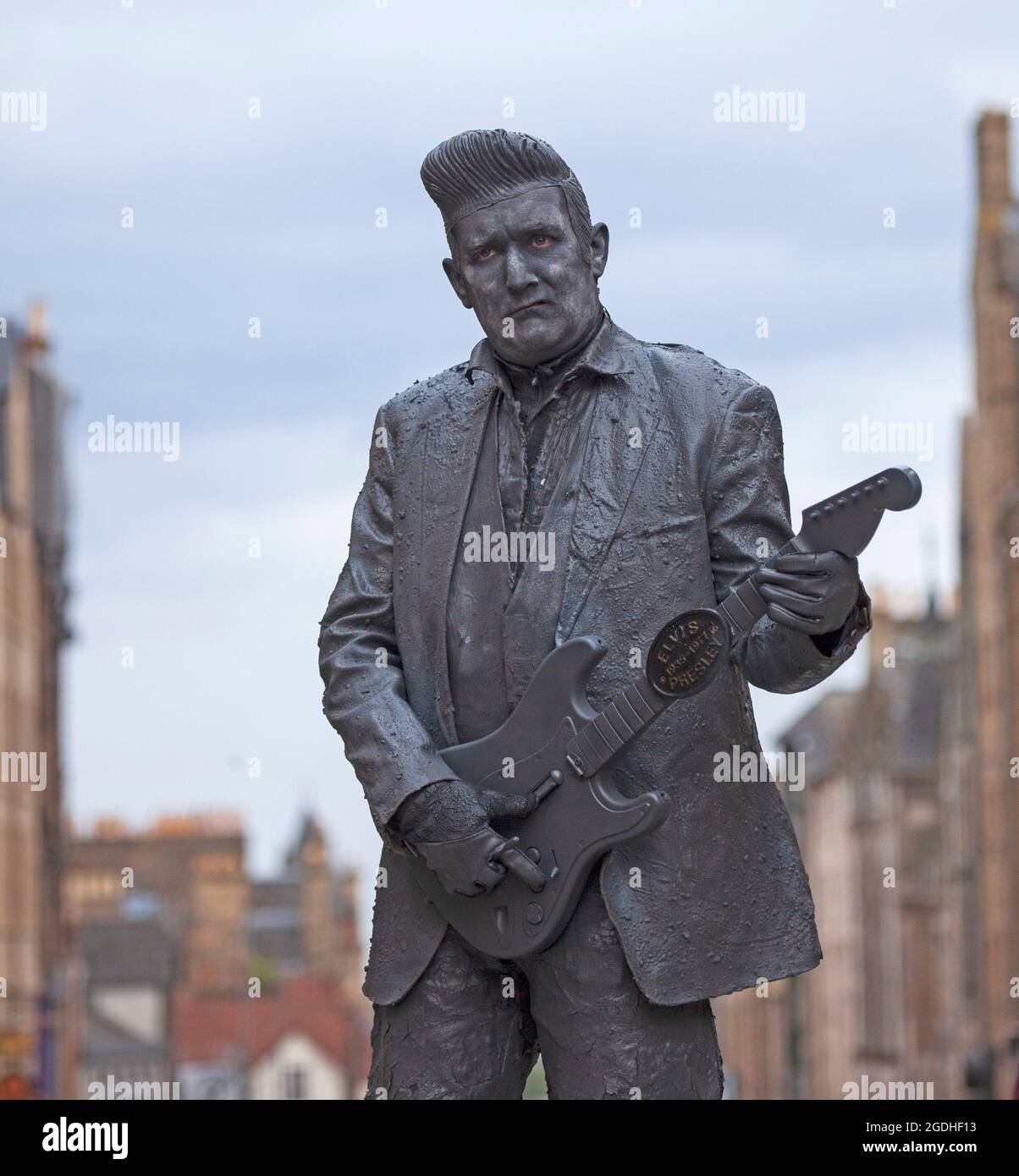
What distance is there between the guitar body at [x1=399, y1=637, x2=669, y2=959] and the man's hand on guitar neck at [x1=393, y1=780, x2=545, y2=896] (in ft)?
0.19

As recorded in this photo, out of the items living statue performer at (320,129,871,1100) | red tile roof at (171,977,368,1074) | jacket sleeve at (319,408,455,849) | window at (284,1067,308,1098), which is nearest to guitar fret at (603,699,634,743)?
living statue performer at (320,129,871,1100)

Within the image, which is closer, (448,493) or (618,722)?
(618,722)

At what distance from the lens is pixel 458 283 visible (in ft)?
21.6

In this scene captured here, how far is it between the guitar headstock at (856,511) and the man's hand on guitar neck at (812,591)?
0.03 meters

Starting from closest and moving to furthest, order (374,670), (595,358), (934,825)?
(374,670) → (595,358) → (934,825)

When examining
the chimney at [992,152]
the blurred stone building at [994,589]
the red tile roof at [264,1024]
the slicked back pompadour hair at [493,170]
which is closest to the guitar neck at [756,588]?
the slicked back pompadour hair at [493,170]

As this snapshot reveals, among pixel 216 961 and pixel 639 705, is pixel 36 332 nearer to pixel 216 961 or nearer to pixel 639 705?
pixel 639 705

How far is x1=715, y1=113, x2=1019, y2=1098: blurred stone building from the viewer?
149 ft

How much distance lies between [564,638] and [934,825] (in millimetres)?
62246

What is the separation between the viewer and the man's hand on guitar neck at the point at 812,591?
599 centimetres


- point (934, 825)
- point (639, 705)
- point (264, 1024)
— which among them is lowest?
point (264, 1024)

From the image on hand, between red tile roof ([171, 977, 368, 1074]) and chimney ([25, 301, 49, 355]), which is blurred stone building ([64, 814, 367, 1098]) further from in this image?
chimney ([25, 301, 49, 355])

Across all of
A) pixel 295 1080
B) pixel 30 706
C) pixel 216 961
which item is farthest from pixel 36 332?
pixel 216 961
